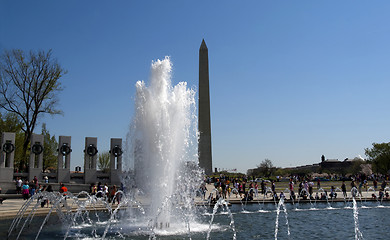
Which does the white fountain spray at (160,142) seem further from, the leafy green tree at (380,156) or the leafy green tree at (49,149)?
the leafy green tree at (380,156)

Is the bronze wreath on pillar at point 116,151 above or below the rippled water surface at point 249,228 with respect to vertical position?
above

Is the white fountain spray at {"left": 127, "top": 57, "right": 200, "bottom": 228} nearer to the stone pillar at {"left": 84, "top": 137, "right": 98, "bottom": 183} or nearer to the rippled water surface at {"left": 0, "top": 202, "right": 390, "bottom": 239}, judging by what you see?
the rippled water surface at {"left": 0, "top": 202, "right": 390, "bottom": 239}

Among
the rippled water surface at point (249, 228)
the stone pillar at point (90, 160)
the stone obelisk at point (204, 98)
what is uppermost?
the stone obelisk at point (204, 98)

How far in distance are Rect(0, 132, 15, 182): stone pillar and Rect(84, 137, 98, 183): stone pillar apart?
5490 mm

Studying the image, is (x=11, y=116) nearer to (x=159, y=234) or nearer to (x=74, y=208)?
(x=74, y=208)

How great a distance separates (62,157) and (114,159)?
169 inches

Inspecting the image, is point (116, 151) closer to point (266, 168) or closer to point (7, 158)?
point (7, 158)

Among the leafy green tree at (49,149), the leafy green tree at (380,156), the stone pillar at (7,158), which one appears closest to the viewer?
the stone pillar at (7,158)

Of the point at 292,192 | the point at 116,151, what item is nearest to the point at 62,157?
the point at 116,151

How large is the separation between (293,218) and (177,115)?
6.92 meters

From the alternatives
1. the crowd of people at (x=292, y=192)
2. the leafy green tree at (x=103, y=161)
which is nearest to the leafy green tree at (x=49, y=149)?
the leafy green tree at (x=103, y=161)

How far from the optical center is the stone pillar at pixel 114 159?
29.9 meters

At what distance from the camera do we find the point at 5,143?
27.8m

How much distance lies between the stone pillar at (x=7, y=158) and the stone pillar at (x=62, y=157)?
3417 mm
